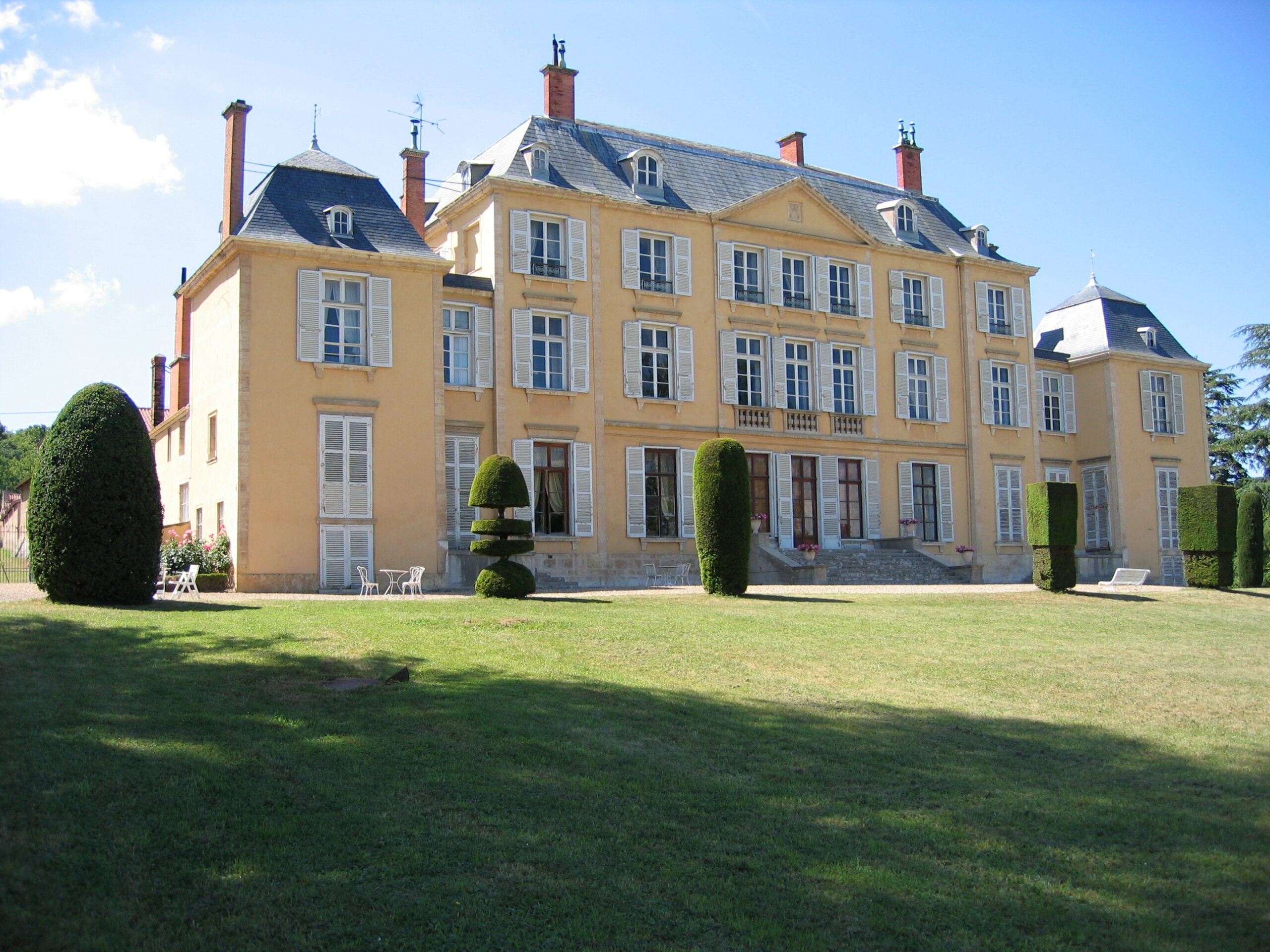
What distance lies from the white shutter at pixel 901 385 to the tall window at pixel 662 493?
713cm

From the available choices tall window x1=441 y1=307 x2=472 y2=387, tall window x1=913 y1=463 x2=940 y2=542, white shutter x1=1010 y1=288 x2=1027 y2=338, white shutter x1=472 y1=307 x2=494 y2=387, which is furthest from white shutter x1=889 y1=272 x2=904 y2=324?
A: tall window x1=441 y1=307 x2=472 y2=387

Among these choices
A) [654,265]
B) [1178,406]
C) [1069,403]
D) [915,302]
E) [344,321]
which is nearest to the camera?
[344,321]

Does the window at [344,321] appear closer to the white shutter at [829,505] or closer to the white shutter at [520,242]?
the white shutter at [520,242]

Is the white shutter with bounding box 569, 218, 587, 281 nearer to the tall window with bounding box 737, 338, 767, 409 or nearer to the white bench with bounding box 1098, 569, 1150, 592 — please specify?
the tall window with bounding box 737, 338, 767, 409

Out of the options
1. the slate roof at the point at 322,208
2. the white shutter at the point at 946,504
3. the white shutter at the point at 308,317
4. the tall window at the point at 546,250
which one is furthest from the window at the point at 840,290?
the white shutter at the point at 308,317

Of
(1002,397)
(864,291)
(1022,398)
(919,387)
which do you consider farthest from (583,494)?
(1022,398)

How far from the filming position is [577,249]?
24250mm

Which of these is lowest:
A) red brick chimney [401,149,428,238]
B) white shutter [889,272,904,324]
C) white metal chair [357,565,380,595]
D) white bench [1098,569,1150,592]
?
white bench [1098,569,1150,592]

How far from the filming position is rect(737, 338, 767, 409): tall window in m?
26.5

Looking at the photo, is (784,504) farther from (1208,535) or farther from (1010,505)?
(1208,535)

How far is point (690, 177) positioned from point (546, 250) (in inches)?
206

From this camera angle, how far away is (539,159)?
79.9ft

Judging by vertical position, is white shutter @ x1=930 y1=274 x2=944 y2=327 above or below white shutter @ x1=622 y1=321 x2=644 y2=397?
above

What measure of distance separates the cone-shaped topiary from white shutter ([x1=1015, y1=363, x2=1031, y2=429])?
2454 centimetres
